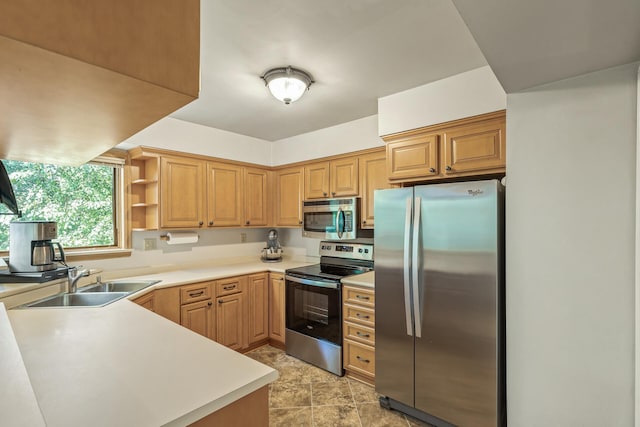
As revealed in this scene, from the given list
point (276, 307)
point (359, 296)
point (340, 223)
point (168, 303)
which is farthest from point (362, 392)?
point (168, 303)

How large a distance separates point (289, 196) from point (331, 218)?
74 centimetres

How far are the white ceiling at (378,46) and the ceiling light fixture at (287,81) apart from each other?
0.20ft

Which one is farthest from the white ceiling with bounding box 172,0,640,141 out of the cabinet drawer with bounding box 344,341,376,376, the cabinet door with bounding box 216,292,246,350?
the cabinet drawer with bounding box 344,341,376,376

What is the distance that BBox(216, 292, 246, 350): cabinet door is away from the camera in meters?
2.96

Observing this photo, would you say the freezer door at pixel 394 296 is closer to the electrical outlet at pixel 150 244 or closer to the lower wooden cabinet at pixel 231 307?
the lower wooden cabinet at pixel 231 307

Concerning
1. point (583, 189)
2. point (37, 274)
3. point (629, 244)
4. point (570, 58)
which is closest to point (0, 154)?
point (37, 274)

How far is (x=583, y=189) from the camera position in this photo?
1.22m

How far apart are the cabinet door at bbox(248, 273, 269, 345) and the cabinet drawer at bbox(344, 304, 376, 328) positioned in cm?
104

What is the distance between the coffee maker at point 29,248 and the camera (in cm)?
206

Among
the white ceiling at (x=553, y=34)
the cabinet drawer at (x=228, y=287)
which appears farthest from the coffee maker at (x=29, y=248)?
the white ceiling at (x=553, y=34)

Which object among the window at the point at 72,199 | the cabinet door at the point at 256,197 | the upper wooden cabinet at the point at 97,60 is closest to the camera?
the upper wooden cabinet at the point at 97,60

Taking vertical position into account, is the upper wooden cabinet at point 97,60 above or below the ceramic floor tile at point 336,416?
above

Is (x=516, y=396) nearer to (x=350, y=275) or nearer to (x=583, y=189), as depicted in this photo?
(x=583, y=189)

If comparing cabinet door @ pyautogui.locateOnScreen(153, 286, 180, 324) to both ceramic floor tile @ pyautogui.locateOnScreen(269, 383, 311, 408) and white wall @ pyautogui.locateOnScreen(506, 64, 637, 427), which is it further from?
white wall @ pyautogui.locateOnScreen(506, 64, 637, 427)
